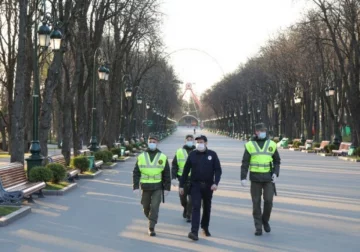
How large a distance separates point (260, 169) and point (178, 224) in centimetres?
214

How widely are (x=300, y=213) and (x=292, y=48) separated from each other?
1575 inches

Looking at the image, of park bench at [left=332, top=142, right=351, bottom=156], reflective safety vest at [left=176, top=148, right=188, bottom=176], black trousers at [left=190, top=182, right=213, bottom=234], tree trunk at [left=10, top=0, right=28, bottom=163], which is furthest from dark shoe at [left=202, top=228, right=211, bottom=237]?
park bench at [left=332, top=142, right=351, bottom=156]

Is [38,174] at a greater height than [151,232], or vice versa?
[38,174]

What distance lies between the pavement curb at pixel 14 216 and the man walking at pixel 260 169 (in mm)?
4284

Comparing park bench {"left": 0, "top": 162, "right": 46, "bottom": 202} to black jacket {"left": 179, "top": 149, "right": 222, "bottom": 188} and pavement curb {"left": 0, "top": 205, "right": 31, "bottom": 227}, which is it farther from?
black jacket {"left": 179, "top": 149, "right": 222, "bottom": 188}

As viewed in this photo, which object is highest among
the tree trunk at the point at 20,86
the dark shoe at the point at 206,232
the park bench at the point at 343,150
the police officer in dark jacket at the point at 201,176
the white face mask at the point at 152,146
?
the tree trunk at the point at 20,86

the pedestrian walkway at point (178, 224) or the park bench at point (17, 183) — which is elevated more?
the park bench at point (17, 183)

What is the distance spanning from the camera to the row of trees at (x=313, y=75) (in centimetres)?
3819

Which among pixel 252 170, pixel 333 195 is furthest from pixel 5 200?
pixel 333 195

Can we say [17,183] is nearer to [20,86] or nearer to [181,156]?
[20,86]

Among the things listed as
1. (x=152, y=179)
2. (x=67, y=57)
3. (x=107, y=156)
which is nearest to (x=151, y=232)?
(x=152, y=179)

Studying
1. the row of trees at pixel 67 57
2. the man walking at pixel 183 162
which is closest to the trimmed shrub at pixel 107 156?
the row of trees at pixel 67 57

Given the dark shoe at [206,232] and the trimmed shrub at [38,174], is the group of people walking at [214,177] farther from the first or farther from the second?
the trimmed shrub at [38,174]

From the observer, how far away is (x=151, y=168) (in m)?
10.9
